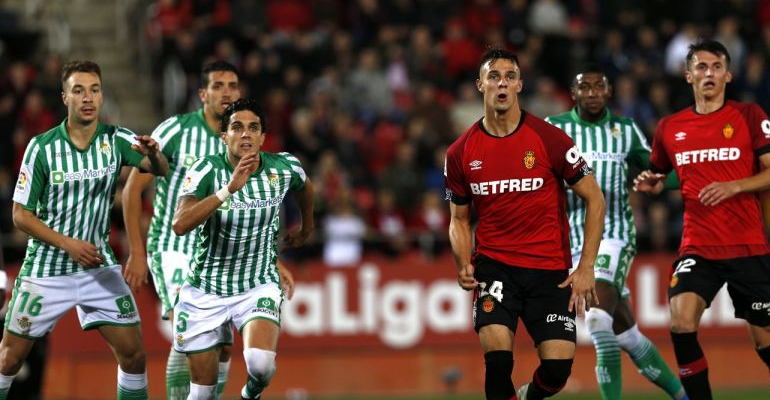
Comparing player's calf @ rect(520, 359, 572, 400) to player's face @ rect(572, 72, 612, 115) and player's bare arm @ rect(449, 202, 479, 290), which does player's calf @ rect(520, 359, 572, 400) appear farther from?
player's face @ rect(572, 72, 612, 115)

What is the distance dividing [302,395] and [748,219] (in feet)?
23.6

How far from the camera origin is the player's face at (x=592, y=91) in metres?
10.7

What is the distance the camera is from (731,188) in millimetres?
9508

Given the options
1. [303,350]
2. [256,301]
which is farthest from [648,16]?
[256,301]

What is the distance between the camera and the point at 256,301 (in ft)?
30.7

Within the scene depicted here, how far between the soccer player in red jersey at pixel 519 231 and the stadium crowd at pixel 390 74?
7.04 m

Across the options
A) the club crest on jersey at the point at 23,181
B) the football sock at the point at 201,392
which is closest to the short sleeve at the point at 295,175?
the football sock at the point at 201,392

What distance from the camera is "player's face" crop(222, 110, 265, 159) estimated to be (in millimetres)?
9234

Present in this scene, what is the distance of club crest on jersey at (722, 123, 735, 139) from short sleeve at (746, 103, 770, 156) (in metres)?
0.13

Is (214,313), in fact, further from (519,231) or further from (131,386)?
(519,231)

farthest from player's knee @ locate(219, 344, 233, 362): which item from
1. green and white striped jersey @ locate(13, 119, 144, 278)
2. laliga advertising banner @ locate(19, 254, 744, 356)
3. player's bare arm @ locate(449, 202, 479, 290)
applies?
laliga advertising banner @ locate(19, 254, 744, 356)

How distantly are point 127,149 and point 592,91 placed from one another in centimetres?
372

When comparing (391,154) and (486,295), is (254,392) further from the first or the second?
(391,154)

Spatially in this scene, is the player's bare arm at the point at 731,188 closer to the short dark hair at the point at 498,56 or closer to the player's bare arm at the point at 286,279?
the short dark hair at the point at 498,56
